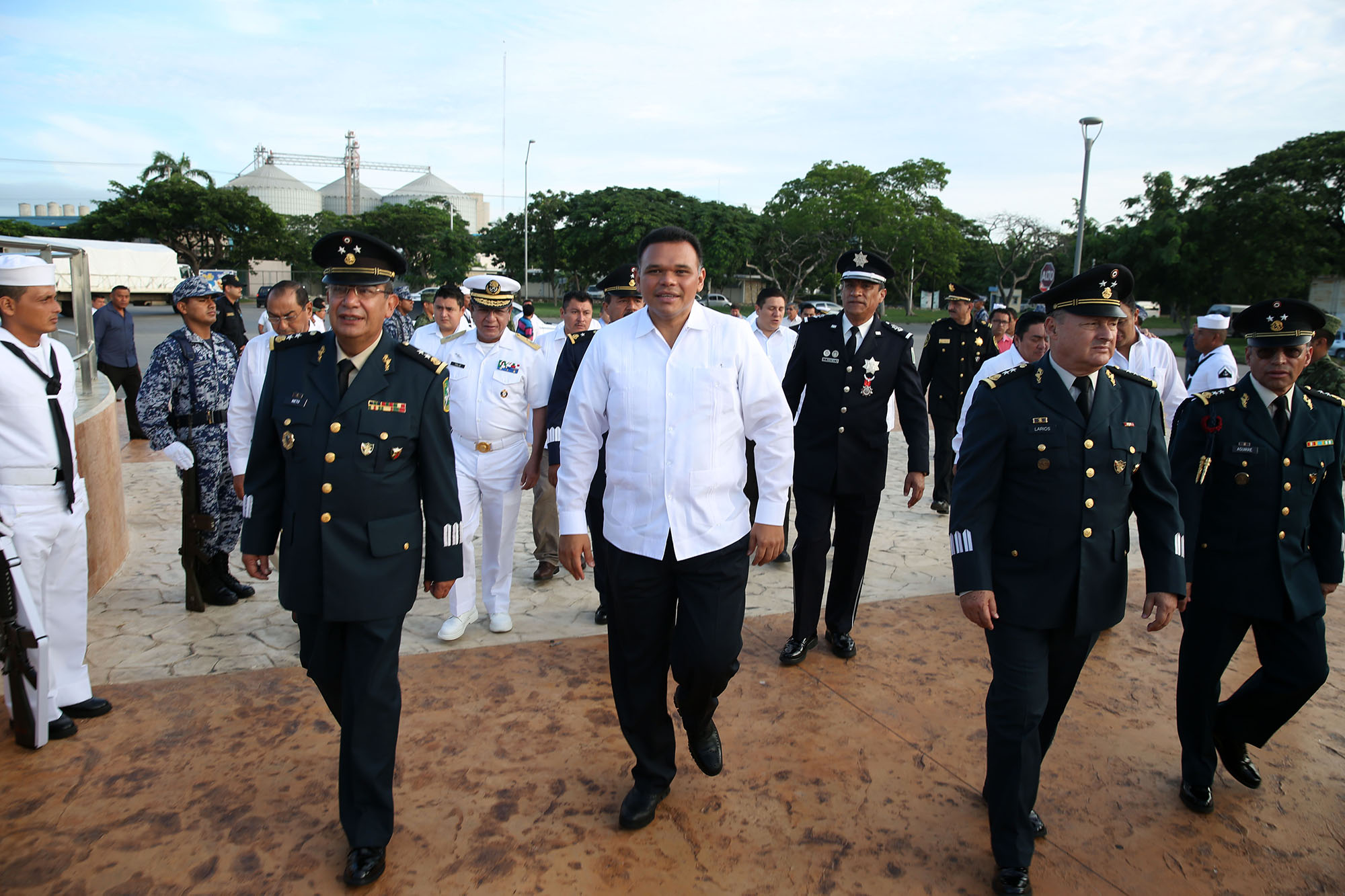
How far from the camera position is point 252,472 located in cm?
290

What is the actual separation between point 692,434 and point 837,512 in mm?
1985

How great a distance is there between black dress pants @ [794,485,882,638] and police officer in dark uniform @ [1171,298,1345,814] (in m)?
1.61

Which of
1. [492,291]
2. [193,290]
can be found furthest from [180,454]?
[492,291]

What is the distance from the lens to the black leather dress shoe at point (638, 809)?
3.00 m

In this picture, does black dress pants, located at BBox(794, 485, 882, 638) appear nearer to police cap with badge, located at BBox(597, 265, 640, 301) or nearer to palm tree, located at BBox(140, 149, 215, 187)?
police cap with badge, located at BBox(597, 265, 640, 301)

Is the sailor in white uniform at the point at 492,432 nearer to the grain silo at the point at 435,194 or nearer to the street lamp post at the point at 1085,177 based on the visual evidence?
the street lamp post at the point at 1085,177

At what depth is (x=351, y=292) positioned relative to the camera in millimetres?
2811

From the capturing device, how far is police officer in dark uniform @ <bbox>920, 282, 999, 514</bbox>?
7.99 m

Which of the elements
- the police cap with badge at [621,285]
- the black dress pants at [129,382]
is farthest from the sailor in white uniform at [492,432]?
the black dress pants at [129,382]

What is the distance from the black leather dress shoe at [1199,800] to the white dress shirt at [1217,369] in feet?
12.4

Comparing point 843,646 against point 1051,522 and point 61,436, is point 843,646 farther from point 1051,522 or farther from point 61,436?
point 61,436

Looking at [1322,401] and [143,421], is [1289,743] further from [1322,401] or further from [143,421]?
[143,421]

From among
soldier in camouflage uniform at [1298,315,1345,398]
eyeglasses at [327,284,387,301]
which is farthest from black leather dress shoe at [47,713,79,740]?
soldier in camouflage uniform at [1298,315,1345,398]

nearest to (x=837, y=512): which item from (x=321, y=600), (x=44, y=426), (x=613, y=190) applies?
(x=321, y=600)
